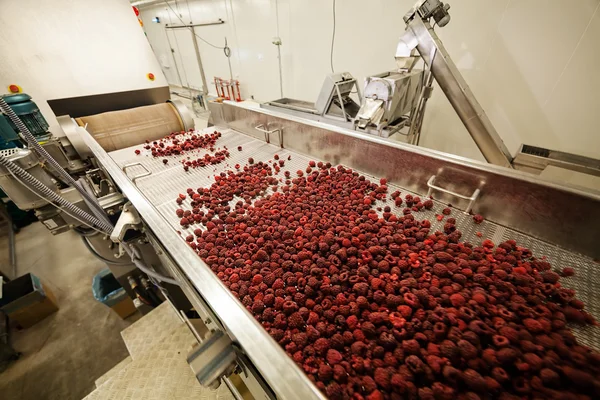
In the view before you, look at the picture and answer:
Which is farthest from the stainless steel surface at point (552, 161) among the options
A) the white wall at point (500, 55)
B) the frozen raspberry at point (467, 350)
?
the frozen raspberry at point (467, 350)

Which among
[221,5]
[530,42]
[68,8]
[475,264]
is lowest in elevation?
[475,264]

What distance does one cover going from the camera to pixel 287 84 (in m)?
3.83

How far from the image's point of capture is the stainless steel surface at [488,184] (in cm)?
92

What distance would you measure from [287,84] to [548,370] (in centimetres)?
405

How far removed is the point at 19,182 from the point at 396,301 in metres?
1.66

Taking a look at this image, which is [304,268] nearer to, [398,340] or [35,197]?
[398,340]

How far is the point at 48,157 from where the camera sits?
1.23 meters

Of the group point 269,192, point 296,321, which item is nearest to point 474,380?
point 296,321

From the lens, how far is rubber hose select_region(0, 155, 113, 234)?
0.97 m

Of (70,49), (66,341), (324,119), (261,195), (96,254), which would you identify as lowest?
(66,341)

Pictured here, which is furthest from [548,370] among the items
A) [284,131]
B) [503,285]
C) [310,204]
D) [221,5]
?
[221,5]

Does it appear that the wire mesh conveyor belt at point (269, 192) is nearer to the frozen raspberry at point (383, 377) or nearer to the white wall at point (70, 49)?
the frozen raspberry at point (383, 377)

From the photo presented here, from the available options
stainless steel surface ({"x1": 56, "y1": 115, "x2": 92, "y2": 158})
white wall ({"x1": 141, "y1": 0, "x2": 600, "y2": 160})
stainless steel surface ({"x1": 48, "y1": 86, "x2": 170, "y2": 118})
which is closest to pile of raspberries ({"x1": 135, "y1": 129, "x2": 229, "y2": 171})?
stainless steel surface ({"x1": 56, "y1": 115, "x2": 92, "y2": 158})

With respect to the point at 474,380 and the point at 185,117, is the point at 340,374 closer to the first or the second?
the point at 474,380
